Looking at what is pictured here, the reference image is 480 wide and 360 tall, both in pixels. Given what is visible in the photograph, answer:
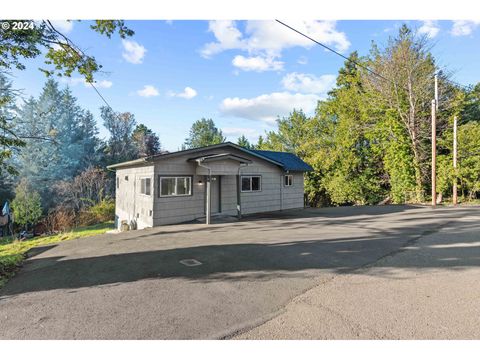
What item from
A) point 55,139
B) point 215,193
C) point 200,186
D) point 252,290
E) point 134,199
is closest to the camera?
point 252,290

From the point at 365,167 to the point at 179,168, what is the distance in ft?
57.8

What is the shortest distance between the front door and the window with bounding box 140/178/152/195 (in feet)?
9.12

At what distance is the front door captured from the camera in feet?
40.0

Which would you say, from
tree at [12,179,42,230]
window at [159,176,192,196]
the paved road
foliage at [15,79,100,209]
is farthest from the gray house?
foliage at [15,79,100,209]

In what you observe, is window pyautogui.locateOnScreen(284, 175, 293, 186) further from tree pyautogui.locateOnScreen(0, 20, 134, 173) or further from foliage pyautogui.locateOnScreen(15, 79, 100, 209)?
foliage pyautogui.locateOnScreen(15, 79, 100, 209)

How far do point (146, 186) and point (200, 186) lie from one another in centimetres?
231

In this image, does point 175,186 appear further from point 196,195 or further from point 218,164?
point 218,164

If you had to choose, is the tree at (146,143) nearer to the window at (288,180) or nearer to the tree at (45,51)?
the window at (288,180)

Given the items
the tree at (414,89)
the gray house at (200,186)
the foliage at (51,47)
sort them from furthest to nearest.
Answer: the tree at (414,89)
the gray house at (200,186)
the foliage at (51,47)

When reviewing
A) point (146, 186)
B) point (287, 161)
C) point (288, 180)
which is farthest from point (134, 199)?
point (287, 161)

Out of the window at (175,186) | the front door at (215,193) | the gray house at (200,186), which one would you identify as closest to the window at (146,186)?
the gray house at (200,186)

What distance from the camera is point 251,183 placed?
13.7 m

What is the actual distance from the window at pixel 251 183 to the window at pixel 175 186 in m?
3.18

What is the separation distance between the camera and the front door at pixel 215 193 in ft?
40.0
